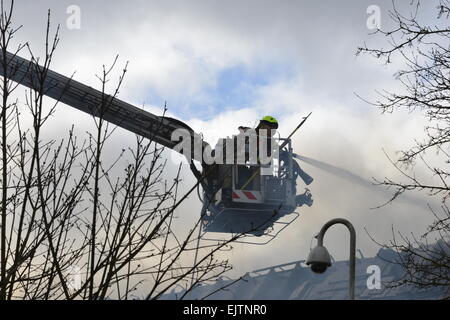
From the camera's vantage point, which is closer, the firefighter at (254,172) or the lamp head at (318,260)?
the lamp head at (318,260)

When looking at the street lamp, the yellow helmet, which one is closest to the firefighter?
the yellow helmet

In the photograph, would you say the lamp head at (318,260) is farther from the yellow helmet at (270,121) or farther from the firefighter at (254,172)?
the yellow helmet at (270,121)

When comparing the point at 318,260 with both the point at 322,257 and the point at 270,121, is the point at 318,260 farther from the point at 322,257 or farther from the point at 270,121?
the point at 270,121

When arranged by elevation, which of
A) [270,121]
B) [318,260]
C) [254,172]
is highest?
[270,121]

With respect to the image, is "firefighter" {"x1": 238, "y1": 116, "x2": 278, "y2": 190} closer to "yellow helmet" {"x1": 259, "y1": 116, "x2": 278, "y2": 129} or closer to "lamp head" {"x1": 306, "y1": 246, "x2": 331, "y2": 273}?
"yellow helmet" {"x1": 259, "y1": 116, "x2": 278, "y2": 129}

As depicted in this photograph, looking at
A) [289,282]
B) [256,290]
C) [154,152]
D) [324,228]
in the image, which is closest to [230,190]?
[324,228]

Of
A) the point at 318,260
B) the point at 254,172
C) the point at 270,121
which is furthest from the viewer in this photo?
the point at 254,172

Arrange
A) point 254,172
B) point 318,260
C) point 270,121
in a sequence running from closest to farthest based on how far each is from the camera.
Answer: point 318,260
point 270,121
point 254,172

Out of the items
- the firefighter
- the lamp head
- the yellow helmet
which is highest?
the yellow helmet

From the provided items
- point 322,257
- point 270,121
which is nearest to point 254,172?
point 270,121

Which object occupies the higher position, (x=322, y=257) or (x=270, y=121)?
(x=270, y=121)

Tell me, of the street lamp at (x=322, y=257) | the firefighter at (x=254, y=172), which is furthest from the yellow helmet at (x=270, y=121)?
the street lamp at (x=322, y=257)

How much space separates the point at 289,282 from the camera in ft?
194
